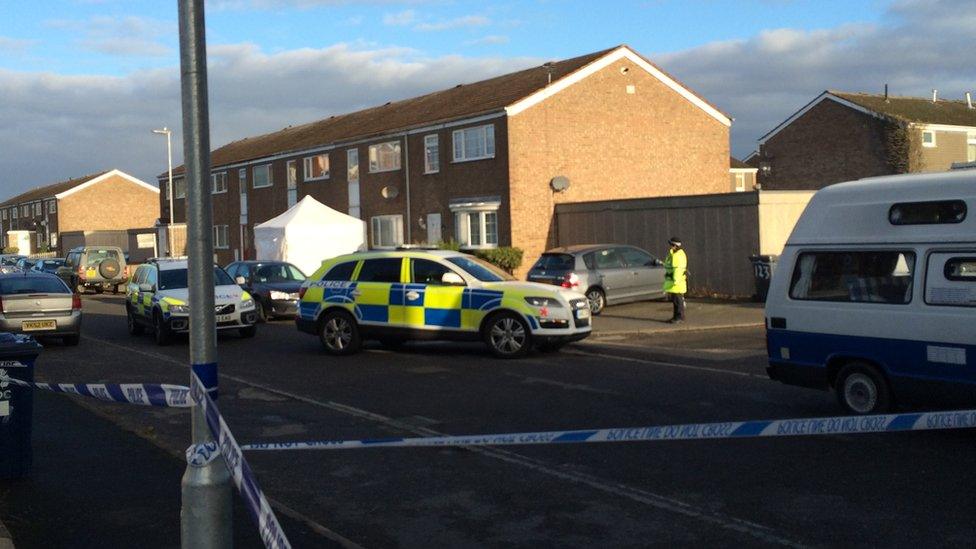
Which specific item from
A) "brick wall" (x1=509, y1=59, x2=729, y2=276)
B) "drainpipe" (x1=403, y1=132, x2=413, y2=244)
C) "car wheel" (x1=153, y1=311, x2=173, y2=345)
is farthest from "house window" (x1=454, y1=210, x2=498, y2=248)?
"car wheel" (x1=153, y1=311, x2=173, y2=345)

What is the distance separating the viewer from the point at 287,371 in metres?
14.6

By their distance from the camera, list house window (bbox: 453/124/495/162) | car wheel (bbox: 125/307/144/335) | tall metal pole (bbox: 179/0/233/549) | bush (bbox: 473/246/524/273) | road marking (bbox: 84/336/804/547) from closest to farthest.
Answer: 1. tall metal pole (bbox: 179/0/233/549)
2. road marking (bbox: 84/336/804/547)
3. car wheel (bbox: 125/307/144/335)
4. bush (bbox: 473/246/524/273)
5. house window (bbox: 453/124/495/162)

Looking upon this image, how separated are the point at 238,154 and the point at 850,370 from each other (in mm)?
45118

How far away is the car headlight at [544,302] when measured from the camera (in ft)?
49.7

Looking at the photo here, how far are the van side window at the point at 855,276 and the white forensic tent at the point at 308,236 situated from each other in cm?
2327

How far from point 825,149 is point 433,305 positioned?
3518 cm

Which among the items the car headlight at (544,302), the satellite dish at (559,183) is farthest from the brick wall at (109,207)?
the car headlight at (544,302)

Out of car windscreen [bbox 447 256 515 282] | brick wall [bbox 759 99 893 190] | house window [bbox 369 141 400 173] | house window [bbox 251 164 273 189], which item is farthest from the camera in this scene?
house window [bbox 251 164 273 189]

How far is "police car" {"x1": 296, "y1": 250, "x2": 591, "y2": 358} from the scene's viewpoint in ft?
49.8

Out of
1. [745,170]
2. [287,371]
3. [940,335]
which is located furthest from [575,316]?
[745,170]

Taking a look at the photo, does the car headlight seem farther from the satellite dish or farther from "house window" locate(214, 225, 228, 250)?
"house window" locate(214, 225, 228, 250)

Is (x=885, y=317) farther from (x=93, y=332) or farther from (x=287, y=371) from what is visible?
(x=93, y=332)

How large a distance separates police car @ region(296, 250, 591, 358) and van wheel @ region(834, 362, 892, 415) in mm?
6082

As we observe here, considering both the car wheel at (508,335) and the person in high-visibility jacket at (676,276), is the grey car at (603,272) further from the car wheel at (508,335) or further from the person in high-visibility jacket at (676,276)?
the car wheel at (508,335)
